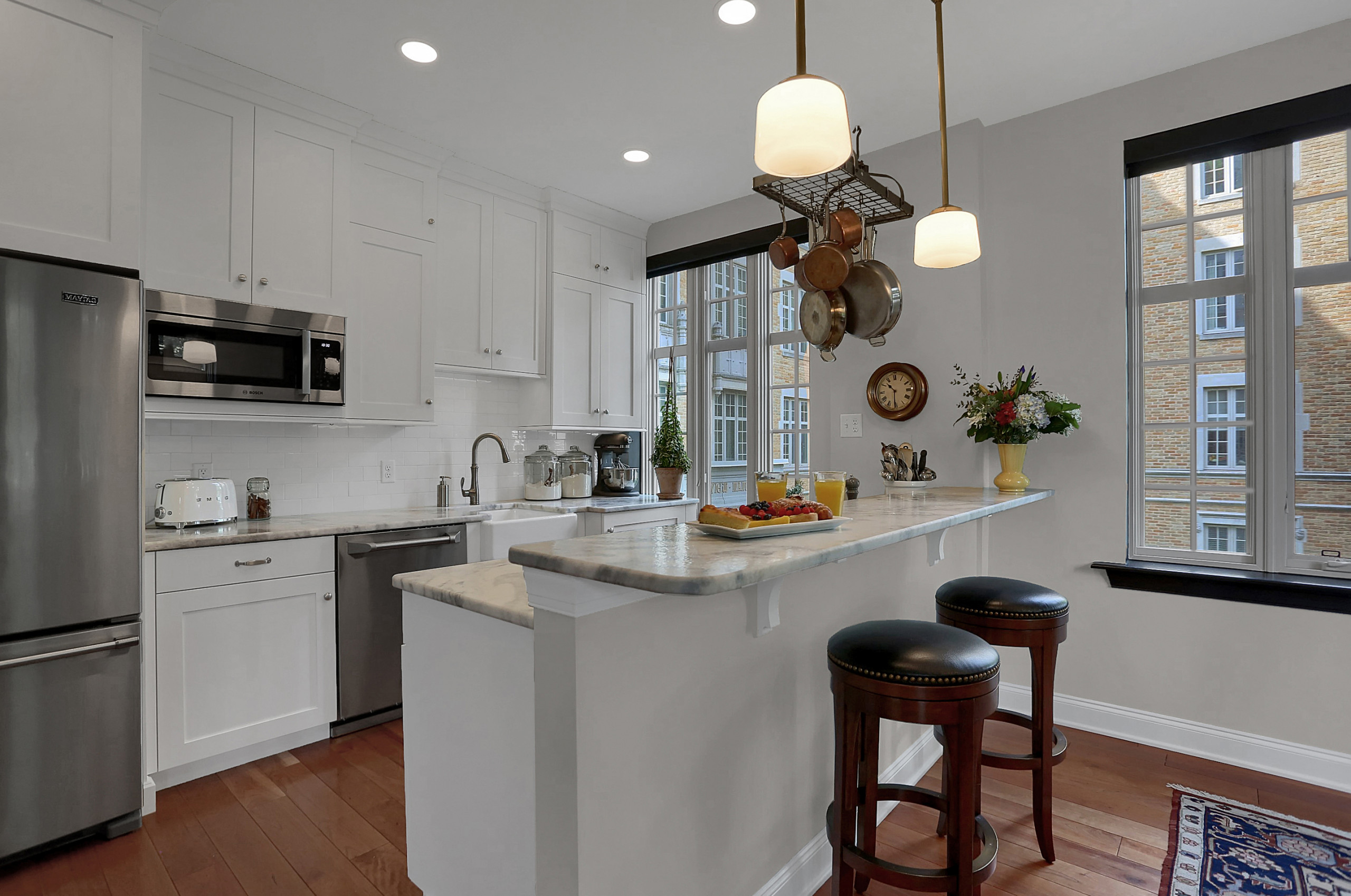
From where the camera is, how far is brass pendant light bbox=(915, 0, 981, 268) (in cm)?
189

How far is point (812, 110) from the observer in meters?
1.28

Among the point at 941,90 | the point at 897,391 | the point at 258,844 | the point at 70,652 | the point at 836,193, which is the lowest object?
the point at 258,844

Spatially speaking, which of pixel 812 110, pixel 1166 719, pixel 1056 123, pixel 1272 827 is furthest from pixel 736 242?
pixel 1272 827

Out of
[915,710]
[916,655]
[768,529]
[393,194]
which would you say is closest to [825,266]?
[768,529]

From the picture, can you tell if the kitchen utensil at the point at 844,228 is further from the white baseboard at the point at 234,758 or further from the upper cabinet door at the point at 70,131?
the white baseboard at the point at 234,758

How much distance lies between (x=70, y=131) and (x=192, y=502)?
1.31m

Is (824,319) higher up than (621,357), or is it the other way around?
(621,357)

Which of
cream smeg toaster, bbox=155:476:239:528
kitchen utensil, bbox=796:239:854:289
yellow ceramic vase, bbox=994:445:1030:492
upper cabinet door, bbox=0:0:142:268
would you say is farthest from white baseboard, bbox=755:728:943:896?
upper cabinet door, bbox=0:0:142:268

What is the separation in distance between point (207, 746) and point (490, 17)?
2791 mm

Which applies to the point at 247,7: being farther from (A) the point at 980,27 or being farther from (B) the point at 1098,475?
(B) the point at 1098,475

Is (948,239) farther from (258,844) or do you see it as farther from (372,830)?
(258,844)

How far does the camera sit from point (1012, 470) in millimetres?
2734

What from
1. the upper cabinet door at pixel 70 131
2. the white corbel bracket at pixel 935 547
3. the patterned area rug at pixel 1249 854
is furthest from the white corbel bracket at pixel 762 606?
the upper cabinet door at pixel 70 131

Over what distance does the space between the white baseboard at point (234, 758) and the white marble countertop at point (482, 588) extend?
147cm
